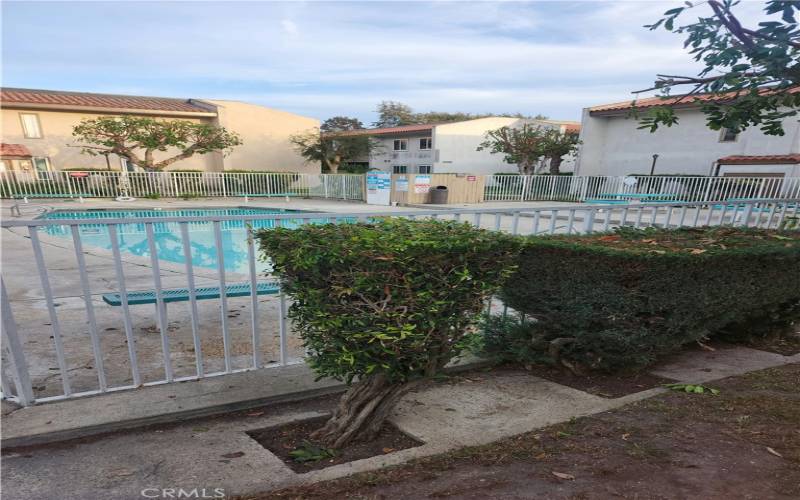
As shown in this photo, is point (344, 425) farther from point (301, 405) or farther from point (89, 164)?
point (89, 164)

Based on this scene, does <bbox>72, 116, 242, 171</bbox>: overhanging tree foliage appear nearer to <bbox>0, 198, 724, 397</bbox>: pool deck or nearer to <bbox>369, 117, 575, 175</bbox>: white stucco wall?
<bbox>369, 117, 575, 175</bbox>: white stucco wall

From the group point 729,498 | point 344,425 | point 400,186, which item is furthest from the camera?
point 400,186

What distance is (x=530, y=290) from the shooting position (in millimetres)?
3193

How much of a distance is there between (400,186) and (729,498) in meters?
18.6

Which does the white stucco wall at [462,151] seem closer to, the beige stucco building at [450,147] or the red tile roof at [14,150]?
the beige stucco building at [450,147]

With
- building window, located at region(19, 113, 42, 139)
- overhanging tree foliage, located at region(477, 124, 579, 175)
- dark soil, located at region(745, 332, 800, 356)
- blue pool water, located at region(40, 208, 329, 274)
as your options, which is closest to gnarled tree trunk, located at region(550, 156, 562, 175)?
overhanging tree foliage, located at region(477, 124, 579, 175)

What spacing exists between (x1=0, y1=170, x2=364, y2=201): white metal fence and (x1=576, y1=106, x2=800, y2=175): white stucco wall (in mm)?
13890

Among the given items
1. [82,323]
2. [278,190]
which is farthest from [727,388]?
[278,190]

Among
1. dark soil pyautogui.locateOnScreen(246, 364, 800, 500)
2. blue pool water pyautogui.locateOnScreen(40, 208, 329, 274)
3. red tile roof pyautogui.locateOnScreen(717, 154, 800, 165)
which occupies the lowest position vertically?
blue pool water pyautogui.locateOnScreen(40, 208, 329, 274)

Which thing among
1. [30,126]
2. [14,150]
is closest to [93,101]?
[30,126]

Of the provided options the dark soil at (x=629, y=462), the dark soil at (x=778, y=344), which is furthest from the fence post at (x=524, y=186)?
the dark soil at (x=629, y=462)

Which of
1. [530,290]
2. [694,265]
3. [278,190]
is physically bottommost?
[278,190]

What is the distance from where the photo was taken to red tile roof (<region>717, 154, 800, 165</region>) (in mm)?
17206

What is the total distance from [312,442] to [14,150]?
27.6 meters
